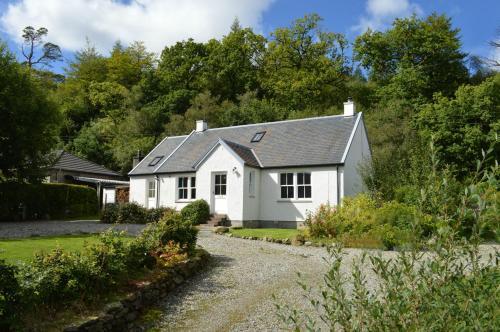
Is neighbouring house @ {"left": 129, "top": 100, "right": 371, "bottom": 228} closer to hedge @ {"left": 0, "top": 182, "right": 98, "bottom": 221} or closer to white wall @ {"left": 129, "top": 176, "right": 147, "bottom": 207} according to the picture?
white wall @ {"left": 129, "top": 176, "right": 147, "bottom": 207}

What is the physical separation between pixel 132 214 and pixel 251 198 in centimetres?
681

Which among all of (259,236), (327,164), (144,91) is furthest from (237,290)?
(144,91)

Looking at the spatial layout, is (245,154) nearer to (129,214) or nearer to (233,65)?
(129,214)

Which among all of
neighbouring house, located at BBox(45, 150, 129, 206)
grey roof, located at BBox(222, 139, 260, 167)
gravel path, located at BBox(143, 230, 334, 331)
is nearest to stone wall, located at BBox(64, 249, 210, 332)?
gravel path, located at BBox(143, 230, 334, 331)

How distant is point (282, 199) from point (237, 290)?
46.7 ft

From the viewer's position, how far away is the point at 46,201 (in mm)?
28109

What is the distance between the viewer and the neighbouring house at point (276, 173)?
22.9 metres

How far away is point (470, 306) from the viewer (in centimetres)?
325

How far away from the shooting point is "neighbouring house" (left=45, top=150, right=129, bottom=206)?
36344 mm

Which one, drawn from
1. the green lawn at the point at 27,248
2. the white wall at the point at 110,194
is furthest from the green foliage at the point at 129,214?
the white wall at the point at 110,194

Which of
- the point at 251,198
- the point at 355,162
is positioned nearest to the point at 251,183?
the point at 251,198

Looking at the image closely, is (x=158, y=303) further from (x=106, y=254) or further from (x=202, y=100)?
(x=202, y=100)

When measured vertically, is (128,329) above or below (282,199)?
below

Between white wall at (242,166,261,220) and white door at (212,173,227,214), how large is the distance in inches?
50.6
